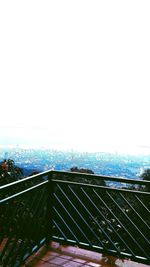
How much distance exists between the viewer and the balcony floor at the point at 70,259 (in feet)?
10.3

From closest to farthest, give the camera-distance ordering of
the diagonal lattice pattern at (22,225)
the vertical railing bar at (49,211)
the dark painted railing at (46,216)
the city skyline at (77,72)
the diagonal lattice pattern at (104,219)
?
the diagonal lattice pattern at (22,225) → the dark painted railing at (46,216) → the diagonal lattice pattern at (104,219) → the vertical railing bar at (49,211) → the city skyline at (77,72)

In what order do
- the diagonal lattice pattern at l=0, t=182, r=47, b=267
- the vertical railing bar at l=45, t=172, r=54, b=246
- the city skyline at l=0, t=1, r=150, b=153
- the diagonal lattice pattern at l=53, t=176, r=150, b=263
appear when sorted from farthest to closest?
the city skyline at l=0, t=1, r=150, b=153, the vertical railing bar at l=45, t=172, r=54, b=246, the diagonal lattice pattern at l=53, t=176, r=150, b=263, the diagonal lattice pattern at l=0, t=182, r=47, b=267

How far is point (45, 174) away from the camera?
343cm

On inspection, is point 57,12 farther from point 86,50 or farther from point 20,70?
point 20,70

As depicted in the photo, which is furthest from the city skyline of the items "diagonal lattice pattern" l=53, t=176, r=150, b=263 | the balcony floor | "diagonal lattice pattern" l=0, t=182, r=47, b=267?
the balcony floor

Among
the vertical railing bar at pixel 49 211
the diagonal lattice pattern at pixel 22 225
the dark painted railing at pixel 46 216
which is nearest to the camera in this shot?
the diagonal lattice pattern at pixel 22 225

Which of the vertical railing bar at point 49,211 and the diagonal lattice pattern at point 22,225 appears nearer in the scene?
the diagonal lattice pattern at point 22,225

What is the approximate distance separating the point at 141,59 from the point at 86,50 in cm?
181

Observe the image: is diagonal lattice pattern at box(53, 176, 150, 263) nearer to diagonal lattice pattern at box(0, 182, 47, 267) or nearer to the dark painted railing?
the dark painted railing

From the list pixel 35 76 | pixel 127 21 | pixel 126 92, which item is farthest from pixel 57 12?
pixel 126 92

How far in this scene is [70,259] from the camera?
3.27m

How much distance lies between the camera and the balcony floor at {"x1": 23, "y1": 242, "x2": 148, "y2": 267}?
3.15 m

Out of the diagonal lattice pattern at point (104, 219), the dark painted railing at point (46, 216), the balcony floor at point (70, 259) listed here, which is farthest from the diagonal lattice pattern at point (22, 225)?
the diagonal lattice pattern at point (104, 219)

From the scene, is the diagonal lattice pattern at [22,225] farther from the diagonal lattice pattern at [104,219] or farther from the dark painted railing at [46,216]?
the diagonal lattice pattern at [104,219]
